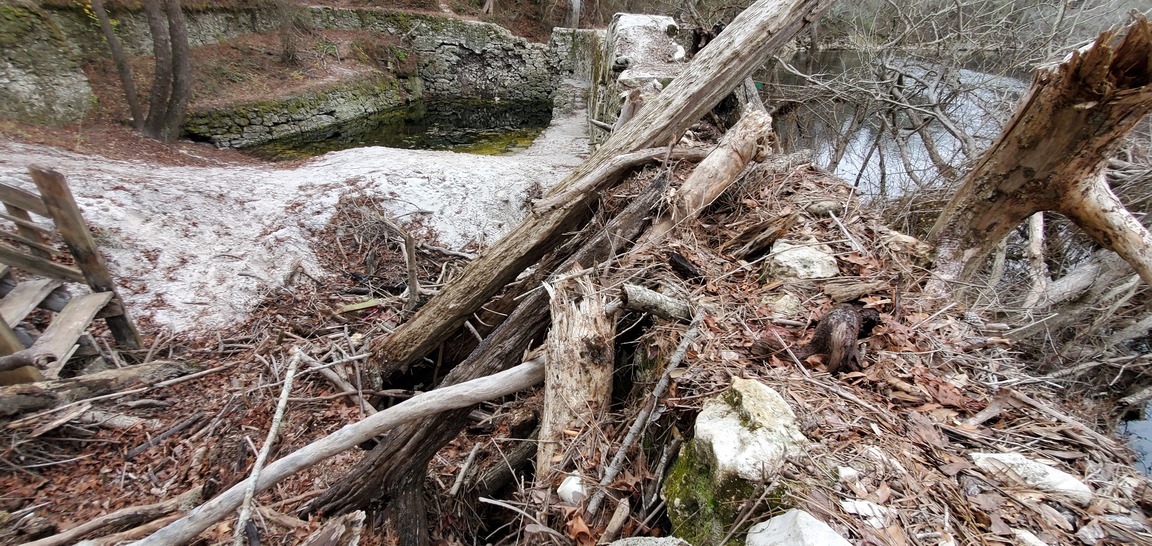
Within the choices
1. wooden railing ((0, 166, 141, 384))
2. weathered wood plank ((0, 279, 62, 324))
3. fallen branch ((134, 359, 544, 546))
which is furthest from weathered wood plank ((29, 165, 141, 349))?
fallen branch ((134, 359, 544, 546))

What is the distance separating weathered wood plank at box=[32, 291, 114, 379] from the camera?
3.66m

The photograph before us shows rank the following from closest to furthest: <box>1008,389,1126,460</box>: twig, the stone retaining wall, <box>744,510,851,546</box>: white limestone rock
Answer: <box>744,510,851,546</box>: white limestone rock → <box>1008,389,1126,460</box>: twig → the stone retaining wall

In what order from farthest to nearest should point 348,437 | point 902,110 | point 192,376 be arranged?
point 902,110
point 192,376
point 348,437

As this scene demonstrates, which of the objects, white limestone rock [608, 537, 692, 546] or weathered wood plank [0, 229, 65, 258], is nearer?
white limestone rock [608, 537, 692, 546]

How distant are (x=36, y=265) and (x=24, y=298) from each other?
269 millimetres

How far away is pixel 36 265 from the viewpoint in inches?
155

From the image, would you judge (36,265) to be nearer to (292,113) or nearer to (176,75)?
(176,75)

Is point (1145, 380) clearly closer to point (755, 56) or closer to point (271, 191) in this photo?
point (755, 56)

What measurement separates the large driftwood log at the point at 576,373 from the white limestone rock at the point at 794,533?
0.99 m

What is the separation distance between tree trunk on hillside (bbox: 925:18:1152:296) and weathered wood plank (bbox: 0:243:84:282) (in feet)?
20.3

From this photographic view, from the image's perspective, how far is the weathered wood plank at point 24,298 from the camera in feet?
12.2

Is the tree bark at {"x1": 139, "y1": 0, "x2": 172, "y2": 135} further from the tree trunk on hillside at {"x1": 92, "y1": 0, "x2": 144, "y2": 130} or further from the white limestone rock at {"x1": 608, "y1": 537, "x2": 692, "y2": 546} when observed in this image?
the white limestone rock at {"x1": 608, "y1": 537, "x2": 692, "y2": 546}

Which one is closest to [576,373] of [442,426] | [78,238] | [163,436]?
[442,426]

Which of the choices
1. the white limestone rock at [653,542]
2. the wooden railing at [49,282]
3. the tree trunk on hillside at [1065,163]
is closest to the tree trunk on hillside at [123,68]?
the wooden railing at [49,282]
